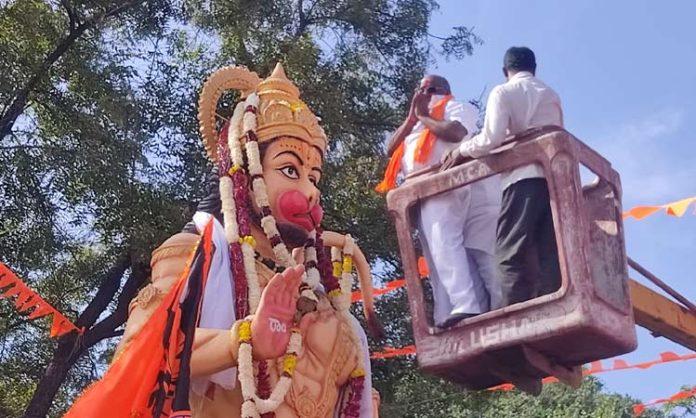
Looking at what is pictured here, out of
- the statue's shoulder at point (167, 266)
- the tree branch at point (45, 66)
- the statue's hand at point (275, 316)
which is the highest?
the tree branch at point (45, 66)

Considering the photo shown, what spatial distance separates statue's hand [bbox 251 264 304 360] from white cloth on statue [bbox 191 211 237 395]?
25cm

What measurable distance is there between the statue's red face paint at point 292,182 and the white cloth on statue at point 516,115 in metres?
0.71

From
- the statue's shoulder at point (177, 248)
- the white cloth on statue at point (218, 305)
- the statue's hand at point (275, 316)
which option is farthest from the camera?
the statue's shoulder at point (177, 248)

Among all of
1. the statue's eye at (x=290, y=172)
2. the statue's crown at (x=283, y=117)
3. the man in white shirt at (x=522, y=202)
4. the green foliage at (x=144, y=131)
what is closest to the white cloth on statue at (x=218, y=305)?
the statue's eye at (x=290, y=172)

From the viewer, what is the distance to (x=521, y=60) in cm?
441

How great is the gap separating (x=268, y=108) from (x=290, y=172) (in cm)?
29

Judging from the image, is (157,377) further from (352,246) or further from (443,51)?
(443,51)

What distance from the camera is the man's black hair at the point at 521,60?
4.41 metres

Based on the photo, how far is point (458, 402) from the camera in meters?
9.55

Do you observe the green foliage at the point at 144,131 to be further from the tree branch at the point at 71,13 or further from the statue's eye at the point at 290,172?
the statue's eye at the point at 290,172

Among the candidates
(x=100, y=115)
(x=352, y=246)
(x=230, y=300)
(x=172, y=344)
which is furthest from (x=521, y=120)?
(x=100, y=115)

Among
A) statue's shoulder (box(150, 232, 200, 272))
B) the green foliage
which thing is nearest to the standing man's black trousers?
statue's shoulder (box(150, 232, 200, 272))

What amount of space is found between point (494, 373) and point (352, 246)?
787 mm

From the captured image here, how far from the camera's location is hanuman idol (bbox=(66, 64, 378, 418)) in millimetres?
3234
